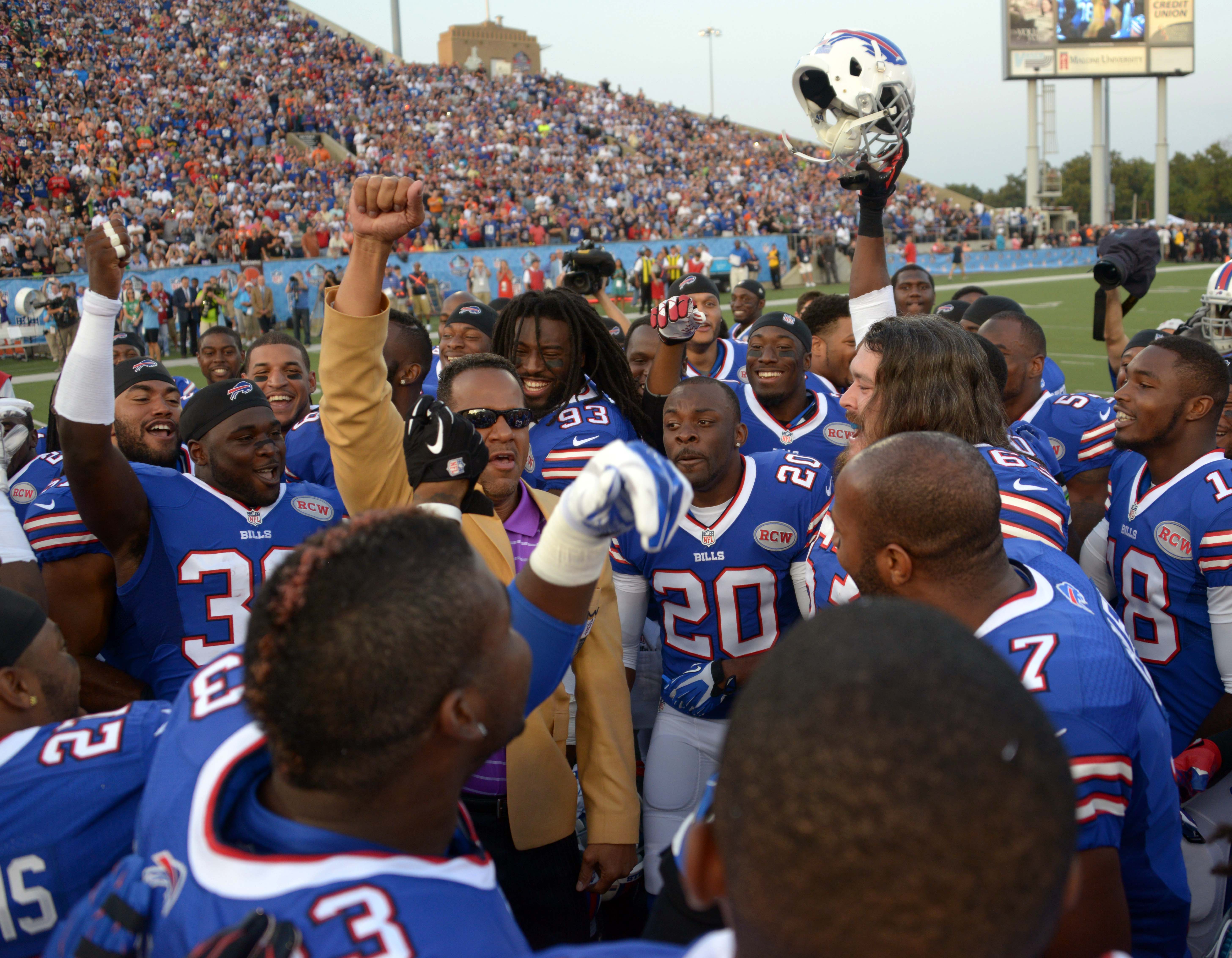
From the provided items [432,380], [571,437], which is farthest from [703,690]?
[432,380]

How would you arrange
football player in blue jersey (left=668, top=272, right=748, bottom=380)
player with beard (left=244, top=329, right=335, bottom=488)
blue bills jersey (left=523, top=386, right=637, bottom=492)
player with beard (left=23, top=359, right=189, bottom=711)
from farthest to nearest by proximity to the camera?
1. football player in blue jersey (left=668, top=272, right=748, bottom=380)
2. player with beard (left=244, top=329, right=335, bottom=488)
3. blue bills jersey (left=523, top=386, right=637, bottom=492)
4. player with beard (left=23, top=359, right=189, bottom=711)

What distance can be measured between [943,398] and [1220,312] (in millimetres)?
3198

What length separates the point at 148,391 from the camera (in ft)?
13.0

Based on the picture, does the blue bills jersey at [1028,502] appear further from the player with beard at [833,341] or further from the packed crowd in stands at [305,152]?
the packed crowd in stands at [305,152]

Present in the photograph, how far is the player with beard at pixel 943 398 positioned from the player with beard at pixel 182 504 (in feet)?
6.16

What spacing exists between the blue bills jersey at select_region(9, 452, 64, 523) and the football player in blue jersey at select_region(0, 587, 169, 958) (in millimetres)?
2553

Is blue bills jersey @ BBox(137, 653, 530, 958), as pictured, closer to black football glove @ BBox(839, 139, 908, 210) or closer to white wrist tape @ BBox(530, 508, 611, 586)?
white wrist tape @ BBox(530, 508, 611, 586)

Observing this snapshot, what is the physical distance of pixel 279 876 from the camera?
1.23m

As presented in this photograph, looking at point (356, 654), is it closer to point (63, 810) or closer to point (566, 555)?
point (566, 555)

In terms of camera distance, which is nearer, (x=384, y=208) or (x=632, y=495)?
(x=632, y=495)

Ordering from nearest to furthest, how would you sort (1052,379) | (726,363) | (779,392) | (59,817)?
1. (59,817)
2. (779,392)
3. (1052,379)
4. (726,363)

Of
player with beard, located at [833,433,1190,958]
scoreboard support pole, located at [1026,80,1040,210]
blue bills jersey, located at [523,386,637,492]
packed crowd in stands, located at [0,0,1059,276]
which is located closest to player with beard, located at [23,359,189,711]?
blue bills jersey, located at [523,386,637,492]

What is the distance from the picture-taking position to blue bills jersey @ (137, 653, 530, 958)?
1.16 metres

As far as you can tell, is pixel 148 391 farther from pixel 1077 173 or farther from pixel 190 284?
pixel 1077 173
